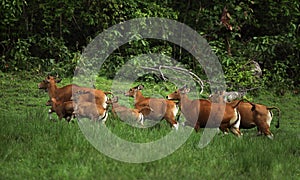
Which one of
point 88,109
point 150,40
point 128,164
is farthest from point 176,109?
point 150,40

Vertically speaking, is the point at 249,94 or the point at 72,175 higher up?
the point at 249,94

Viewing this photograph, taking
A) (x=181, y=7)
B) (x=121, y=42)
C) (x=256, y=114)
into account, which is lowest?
(x=256, y=114)

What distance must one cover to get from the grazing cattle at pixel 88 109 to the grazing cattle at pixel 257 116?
2.18 m

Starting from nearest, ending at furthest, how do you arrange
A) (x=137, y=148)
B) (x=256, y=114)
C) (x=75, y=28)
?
(x=137, y=148)
(x=256, y=114)
(x=75, y=28)

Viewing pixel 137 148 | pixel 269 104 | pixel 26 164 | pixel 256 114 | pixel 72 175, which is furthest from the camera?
pixel 269 104

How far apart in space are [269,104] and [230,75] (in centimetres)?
123

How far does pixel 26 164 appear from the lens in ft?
22.7

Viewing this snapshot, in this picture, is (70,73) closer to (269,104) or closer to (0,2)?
(0,2)

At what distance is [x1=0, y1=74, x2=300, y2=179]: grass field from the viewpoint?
6.64 meters

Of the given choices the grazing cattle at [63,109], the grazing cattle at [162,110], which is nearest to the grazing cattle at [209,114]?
the grazing cattle at [162,110]

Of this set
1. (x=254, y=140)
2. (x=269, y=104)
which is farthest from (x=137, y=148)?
(x=269, y=104)

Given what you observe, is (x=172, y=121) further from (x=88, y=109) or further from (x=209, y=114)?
(x=88, y=109)

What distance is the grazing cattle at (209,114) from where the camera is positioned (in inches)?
348

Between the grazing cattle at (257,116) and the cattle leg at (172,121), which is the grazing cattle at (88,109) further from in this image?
the grazing cattle at (257,116)
